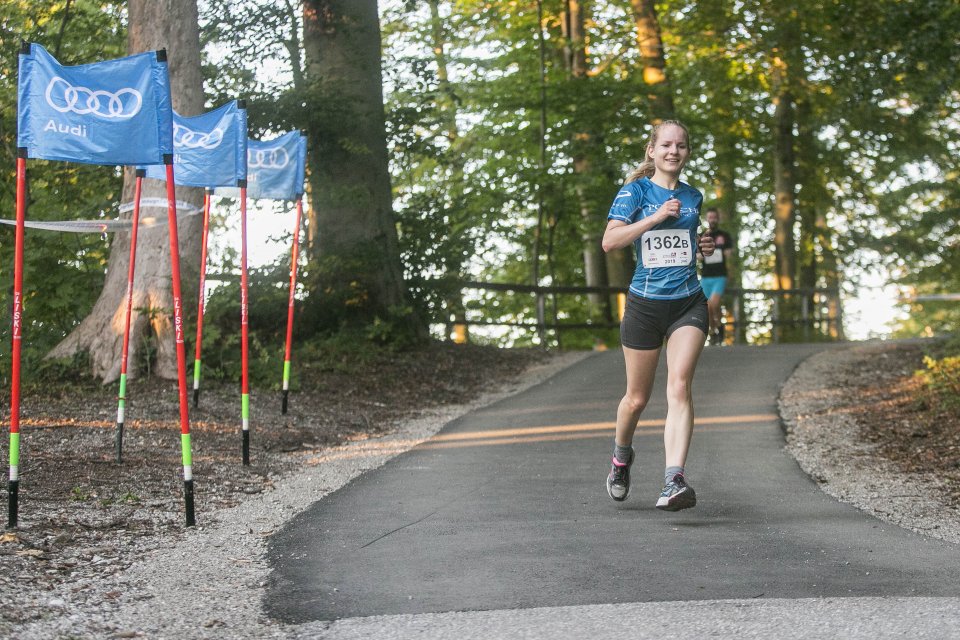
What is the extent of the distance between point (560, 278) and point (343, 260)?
1757cm

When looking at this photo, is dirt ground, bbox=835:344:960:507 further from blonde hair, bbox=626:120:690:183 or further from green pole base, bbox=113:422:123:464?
green pole base, bbox=113:422:123:464

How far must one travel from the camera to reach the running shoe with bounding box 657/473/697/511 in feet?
21.8

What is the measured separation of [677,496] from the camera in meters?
6.65

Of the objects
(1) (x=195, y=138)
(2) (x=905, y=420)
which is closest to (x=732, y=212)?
(2) (x=905, y=420)

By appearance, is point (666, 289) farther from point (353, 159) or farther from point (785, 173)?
point (785, 173)

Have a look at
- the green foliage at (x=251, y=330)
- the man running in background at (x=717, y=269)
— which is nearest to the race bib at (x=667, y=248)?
the green foliage at (x=251, y=330)

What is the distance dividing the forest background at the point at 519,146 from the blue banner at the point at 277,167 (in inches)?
50.7

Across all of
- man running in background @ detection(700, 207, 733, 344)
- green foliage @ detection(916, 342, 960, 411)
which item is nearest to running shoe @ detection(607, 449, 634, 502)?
green foliage @ detection(916, 342, 960, 411)

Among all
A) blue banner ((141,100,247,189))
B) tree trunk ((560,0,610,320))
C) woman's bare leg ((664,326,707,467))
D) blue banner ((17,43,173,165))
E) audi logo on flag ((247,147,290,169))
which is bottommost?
woman's bare leg ((664,326,707,467))

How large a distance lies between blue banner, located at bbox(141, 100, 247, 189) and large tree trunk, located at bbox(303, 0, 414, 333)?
5558mm

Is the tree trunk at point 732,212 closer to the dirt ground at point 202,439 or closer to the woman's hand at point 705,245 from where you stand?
the dirt ground at point 202,439

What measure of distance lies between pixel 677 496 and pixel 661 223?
1.53 metres

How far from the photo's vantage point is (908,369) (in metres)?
16.0

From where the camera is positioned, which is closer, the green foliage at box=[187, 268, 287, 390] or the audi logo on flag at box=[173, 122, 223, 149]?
the audi logo on flag at box=[173, 122, 223, 149]
